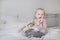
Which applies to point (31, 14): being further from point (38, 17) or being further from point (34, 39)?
point (34, 39)

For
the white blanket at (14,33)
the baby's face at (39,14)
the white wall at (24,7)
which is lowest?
the white blanket at (14,33)

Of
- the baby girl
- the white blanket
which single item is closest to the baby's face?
the baby girl

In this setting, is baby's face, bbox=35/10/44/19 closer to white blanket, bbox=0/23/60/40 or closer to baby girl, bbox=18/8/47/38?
baby girl, bbox=18/8/47/38

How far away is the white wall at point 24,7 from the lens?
96 cm

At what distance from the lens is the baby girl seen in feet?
3.08

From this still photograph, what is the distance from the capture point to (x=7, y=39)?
911 millimetres

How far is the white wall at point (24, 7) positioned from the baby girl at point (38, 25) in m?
0.04

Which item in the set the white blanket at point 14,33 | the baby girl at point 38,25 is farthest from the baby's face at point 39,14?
the white blanket at point 14,33

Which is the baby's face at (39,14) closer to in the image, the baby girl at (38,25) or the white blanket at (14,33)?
the baby girl at (38,25)

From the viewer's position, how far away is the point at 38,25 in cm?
95

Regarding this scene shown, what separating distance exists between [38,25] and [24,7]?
6.5 inches

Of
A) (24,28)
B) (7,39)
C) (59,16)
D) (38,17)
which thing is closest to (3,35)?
(7,39)

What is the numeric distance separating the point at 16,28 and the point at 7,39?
0.33 feet

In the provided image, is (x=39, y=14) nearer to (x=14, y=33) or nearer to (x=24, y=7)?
(x=24, y=7)
